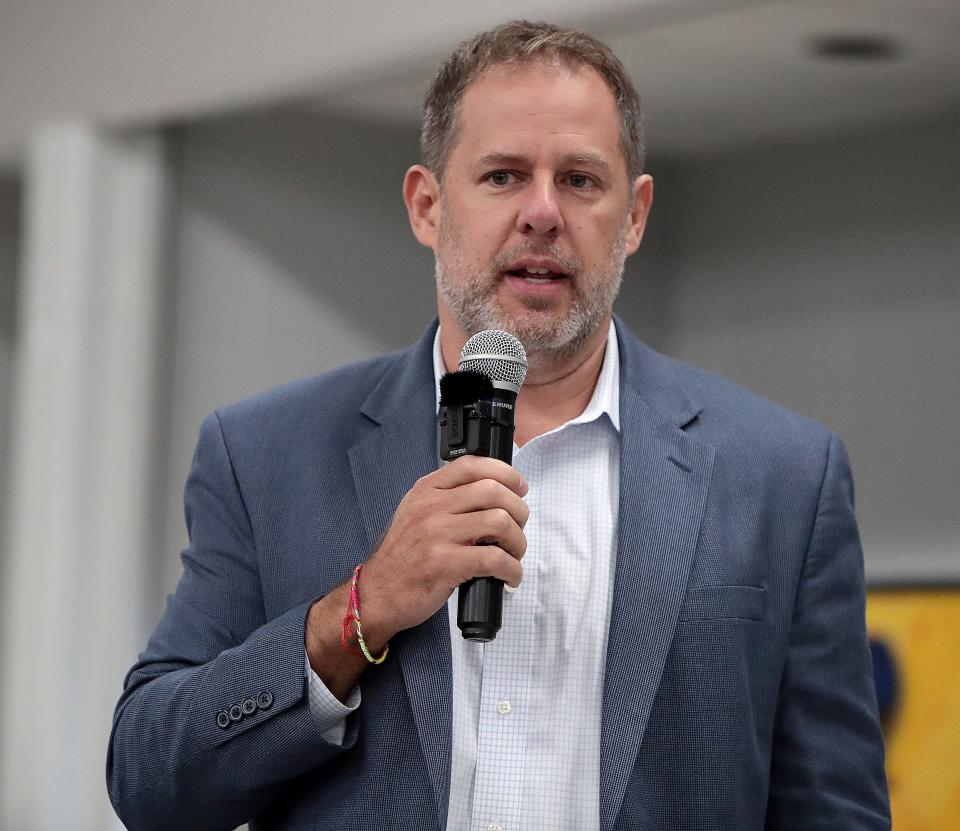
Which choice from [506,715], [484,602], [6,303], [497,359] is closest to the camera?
[484,602]

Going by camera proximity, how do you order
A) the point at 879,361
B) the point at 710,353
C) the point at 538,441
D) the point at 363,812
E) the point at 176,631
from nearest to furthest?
1. the point at 363,812
2. the point at 176,631
3. the point at 538,441
4. the point at 879,361
5. the point at 710,353

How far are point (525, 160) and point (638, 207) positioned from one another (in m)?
0.33

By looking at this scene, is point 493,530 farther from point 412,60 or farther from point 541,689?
point 412,60

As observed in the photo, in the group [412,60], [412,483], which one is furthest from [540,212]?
[412,60]

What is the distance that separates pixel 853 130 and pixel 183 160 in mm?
2185

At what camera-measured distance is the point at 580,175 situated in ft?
6.91

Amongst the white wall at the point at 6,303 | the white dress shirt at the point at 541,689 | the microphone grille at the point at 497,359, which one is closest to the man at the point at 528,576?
the white dress shirt at the point at 541,689

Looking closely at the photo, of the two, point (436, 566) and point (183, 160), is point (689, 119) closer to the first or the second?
point (183, 160)

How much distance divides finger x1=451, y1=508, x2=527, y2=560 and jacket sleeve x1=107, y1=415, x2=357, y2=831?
323 mm

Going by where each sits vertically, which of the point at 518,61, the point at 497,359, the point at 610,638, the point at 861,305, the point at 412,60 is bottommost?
the point at 610,638

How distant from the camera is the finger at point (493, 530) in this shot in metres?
1.61

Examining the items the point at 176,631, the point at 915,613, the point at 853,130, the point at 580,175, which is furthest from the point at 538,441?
the point at 853,130

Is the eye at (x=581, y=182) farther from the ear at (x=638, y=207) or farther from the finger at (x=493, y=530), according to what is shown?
the finger at (x=493, y=530)

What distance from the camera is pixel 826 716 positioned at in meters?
2.03
